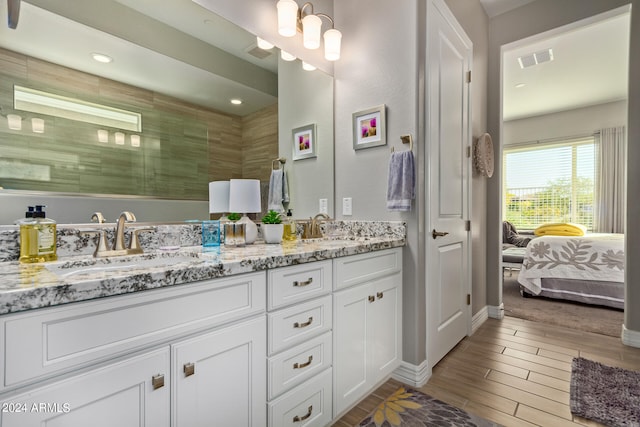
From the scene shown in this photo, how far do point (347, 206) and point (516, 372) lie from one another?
1.53 meters

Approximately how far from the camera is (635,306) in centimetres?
243

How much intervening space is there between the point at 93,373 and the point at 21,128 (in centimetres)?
89

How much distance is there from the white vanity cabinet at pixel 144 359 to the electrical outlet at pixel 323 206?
118cm

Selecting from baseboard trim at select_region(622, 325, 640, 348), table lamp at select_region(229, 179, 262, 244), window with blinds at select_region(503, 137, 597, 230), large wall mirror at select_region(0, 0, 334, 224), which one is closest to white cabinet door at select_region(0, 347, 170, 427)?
large wall mirror at select_region(0, 0, 334, 224)

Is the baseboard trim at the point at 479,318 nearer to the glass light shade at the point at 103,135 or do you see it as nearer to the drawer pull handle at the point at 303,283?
the drawer pull handle at the point at 303,283

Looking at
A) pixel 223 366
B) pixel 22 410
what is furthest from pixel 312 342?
pixel 22 410

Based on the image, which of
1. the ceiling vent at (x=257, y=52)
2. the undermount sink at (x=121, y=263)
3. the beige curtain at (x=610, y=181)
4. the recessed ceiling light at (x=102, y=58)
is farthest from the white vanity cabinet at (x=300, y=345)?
the beige curtain at (x=610, y=181)

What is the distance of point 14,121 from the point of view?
41.8 inches

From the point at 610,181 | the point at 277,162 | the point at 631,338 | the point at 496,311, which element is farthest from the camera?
the point at 610,181

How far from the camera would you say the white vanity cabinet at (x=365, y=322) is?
57.6 inches

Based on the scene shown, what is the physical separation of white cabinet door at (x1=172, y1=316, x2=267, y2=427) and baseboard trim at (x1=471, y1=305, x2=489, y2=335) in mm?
2232

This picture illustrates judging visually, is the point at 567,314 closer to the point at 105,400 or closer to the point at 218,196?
the point at 218,196

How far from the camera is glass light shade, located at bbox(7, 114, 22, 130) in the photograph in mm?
1053

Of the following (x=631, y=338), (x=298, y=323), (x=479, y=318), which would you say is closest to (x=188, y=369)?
(x=298, y=323)
